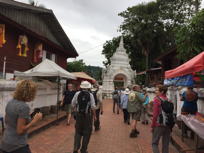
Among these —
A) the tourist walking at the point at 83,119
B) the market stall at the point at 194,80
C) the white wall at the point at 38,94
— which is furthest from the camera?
the white wall at the point at 38,94

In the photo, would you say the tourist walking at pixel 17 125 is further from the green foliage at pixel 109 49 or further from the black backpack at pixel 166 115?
the green foliage at pixel 109 49

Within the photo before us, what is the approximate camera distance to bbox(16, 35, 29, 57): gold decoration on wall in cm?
1313

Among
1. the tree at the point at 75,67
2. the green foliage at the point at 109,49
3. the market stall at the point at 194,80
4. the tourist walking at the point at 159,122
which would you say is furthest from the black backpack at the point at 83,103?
the green foliage at the point at 109,49

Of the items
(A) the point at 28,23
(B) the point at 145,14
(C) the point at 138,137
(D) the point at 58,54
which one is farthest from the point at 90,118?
(B) the point at 145,14

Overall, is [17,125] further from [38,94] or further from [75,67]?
[75,67]

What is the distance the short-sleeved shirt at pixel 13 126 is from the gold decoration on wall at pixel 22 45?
10.8 metres

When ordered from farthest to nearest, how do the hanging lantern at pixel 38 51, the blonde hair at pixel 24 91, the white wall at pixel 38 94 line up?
1. the hanging lantern at pixel 38 51
2. the white wall at pixel 38 94
3. the blonde hair at pixel 24 91

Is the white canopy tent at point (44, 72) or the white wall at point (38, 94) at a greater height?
the white canopy tent at point (44, 72)

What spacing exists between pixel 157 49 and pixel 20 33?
33.1m

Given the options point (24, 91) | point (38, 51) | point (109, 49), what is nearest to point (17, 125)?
point (24, 91)

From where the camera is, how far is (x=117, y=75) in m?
38.0

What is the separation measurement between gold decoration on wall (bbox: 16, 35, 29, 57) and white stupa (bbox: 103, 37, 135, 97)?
2372 cm

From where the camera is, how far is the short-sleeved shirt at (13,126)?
2977 millimetres

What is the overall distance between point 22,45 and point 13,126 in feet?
37.7
